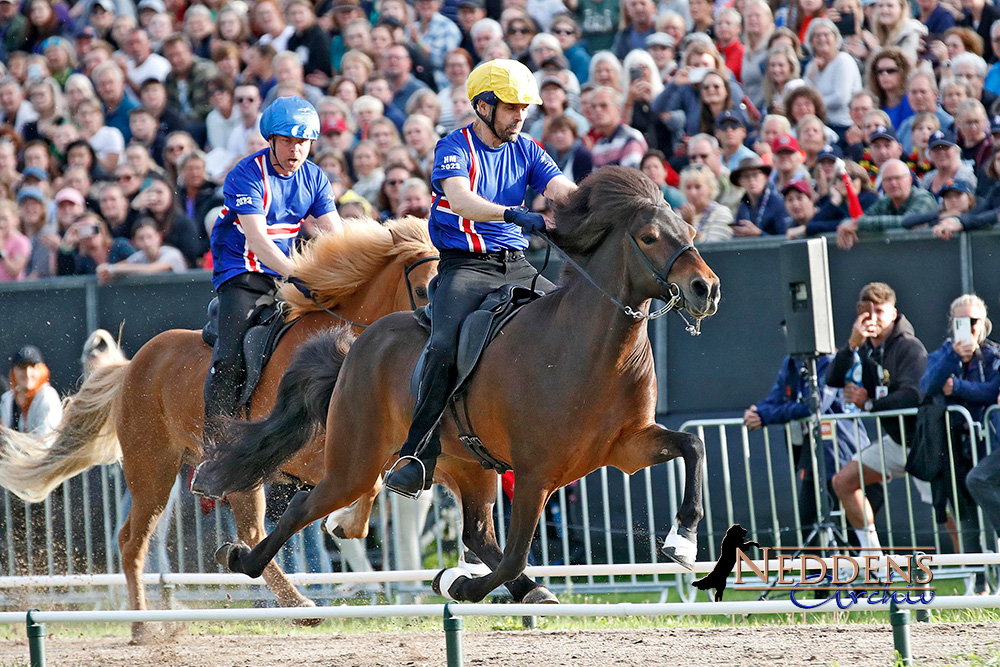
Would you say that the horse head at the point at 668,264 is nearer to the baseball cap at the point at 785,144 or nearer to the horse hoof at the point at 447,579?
the horse hoof at the point at 447,579

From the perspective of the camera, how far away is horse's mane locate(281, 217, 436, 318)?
819 cm

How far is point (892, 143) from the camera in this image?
418 inches

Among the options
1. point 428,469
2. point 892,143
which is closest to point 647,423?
point 428,469

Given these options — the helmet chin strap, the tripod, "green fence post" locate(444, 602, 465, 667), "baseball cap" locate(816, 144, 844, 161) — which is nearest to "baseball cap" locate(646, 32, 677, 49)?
"baseball cap" locate(816, 144, 844, 161)

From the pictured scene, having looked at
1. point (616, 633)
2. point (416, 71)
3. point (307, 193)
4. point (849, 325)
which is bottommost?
point (616, 633)

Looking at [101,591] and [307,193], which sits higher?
[307,193]

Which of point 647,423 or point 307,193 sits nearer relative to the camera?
point 647,423

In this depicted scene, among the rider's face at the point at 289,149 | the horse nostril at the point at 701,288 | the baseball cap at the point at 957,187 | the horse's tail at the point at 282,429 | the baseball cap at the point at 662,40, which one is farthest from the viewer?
the baseball cap at the point at 662,40

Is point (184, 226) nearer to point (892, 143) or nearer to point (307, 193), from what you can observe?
point (307, 193)

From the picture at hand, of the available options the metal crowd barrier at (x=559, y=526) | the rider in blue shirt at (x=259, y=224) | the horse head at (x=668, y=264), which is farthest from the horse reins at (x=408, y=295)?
the metal crowd barrier at (x=559, y=526)

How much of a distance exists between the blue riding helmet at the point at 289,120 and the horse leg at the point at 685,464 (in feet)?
9.99

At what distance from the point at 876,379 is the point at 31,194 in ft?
27.3

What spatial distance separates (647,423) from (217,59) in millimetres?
10113

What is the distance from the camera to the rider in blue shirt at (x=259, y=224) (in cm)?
823
